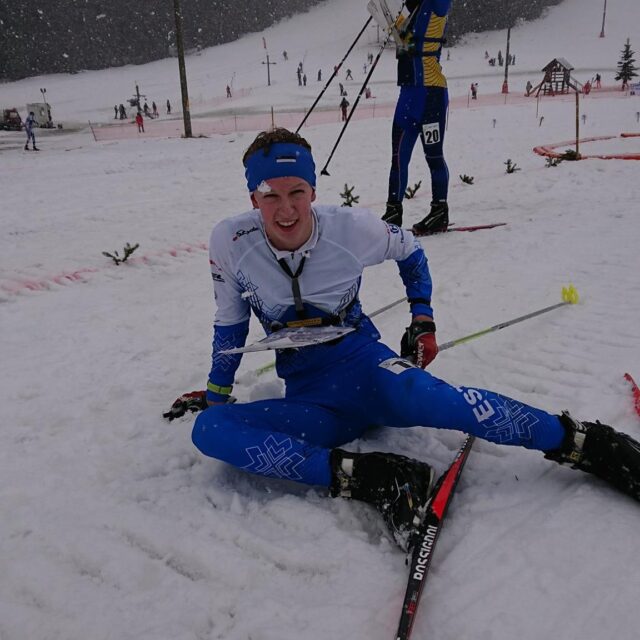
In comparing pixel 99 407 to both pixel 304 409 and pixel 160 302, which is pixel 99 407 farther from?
pixel 160 302

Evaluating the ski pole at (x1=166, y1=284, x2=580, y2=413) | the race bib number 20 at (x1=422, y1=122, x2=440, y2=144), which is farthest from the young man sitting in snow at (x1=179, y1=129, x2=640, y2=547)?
the race bib number 20 at (x1=422, y1=122, x2=440, y2=144)

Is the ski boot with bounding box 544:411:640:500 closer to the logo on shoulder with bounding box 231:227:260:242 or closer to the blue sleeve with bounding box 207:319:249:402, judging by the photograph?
the blue sleeve with bounding box 207:319:249:402

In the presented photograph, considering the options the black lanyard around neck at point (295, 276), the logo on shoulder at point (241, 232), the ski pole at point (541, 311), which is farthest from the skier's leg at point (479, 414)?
the ski pole at point (541, 311)

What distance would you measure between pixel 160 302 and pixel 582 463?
356 centimetres

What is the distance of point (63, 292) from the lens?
187 inches

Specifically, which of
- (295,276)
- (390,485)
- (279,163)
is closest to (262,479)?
(390,485)

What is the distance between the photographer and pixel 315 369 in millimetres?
2512

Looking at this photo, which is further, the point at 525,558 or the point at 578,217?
the point at 578,217

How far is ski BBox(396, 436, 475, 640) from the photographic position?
1566 mm

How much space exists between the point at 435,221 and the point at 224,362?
4.22 m

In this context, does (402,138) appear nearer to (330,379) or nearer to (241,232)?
(241,232)

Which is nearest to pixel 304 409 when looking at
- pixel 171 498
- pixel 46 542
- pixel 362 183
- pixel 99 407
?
pixel 171 498

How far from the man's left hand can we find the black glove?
3.73 ft

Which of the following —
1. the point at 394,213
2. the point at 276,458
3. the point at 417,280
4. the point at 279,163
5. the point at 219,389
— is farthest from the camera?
the point at 394,213
